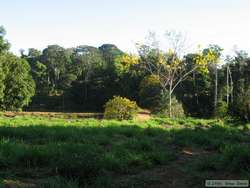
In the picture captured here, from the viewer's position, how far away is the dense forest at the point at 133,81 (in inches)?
1415

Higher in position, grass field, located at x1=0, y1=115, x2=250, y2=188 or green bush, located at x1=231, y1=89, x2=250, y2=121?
green bush, located at x1=231, y1=89, x2=250, y2=121

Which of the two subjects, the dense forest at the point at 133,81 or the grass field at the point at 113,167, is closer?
the grass field at the point at 113,167

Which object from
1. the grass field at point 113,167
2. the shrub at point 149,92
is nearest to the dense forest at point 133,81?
the shrub at point 149,92

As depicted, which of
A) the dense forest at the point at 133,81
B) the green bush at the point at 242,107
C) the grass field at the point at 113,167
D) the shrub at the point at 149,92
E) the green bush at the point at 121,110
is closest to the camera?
the grass field at the point at 113,167

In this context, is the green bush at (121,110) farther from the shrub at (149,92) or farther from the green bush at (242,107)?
the shrub at (149,92)

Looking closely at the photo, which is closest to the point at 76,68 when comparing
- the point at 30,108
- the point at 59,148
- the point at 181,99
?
the point at 30,108

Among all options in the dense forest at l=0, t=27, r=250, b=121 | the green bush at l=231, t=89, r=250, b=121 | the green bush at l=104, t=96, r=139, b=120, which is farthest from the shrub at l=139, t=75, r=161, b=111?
the green bush at l=231, t=89, r=250, b=121

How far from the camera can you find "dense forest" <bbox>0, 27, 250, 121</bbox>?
35.9 metres

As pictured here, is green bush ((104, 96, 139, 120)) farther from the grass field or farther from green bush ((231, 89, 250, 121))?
the grass field

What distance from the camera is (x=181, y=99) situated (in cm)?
5650

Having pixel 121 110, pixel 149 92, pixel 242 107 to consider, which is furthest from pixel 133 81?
pixel 242 107

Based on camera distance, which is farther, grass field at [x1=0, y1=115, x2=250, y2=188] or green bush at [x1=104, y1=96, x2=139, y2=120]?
green bush at [x1=104, y1=96, x2=139, y2=120]

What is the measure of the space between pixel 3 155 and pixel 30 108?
60.6 metres

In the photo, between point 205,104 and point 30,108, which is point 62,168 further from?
point 30,108
